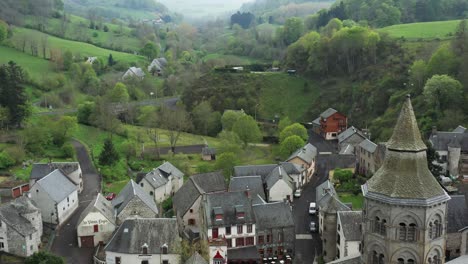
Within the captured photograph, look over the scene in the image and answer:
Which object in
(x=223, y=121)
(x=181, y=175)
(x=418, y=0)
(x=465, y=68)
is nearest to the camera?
(x=181, y=175)

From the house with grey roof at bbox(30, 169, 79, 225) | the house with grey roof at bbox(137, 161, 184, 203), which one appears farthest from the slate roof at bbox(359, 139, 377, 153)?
the house with grey roof at bbox(30, 169, 79, 225)

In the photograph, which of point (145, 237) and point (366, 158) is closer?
point (145, 237)

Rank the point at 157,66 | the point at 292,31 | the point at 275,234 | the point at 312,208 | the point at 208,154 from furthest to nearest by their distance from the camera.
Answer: the point at 292,31, the point at 157,66, the point at 208,154, the point at 312,208, the point at 275,234

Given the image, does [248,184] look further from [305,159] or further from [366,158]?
[366,158]

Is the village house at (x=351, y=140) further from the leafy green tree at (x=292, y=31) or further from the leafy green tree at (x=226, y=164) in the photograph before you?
the leafy green tree at (x=292, y=31)

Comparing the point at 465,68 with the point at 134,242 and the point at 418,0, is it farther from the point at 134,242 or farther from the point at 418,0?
the point at 418,0

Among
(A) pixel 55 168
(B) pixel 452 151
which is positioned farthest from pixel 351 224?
(A) pixel 55 168

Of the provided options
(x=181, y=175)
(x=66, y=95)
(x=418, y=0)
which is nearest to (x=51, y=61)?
(x=66, y=95)

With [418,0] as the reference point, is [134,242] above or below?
below
